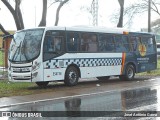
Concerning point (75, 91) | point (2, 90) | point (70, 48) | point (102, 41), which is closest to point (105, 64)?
point (102, 41)

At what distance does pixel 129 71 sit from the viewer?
20156 millimetres

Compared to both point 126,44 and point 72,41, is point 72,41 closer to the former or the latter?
point 72,41

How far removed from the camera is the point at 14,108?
10.9 m

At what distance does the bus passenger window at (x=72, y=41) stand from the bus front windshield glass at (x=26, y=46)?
159 cm

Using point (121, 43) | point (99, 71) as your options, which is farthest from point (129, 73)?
point (99, 71)

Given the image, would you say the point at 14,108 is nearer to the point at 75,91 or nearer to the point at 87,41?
the point at 75,91

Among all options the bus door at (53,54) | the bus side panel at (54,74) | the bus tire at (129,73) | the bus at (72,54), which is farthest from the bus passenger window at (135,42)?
the bus side panel at (54,74)

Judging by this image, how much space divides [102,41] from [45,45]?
408cm

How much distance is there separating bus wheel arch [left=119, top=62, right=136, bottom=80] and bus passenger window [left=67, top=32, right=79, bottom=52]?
4284 millimetres

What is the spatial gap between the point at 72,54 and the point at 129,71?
4.87 meters

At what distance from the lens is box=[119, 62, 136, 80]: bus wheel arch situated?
65.4 feet

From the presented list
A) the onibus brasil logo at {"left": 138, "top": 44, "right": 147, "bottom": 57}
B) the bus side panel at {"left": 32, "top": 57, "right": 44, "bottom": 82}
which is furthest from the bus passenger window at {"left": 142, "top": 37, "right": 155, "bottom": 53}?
the bus side panel at {"left": 32, "top": 57, "right": 44, "bottom": 82}

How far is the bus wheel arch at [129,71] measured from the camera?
65.4 feet

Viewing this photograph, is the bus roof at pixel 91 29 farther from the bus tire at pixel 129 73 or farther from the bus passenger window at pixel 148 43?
the bus tire at pixel 129 73
